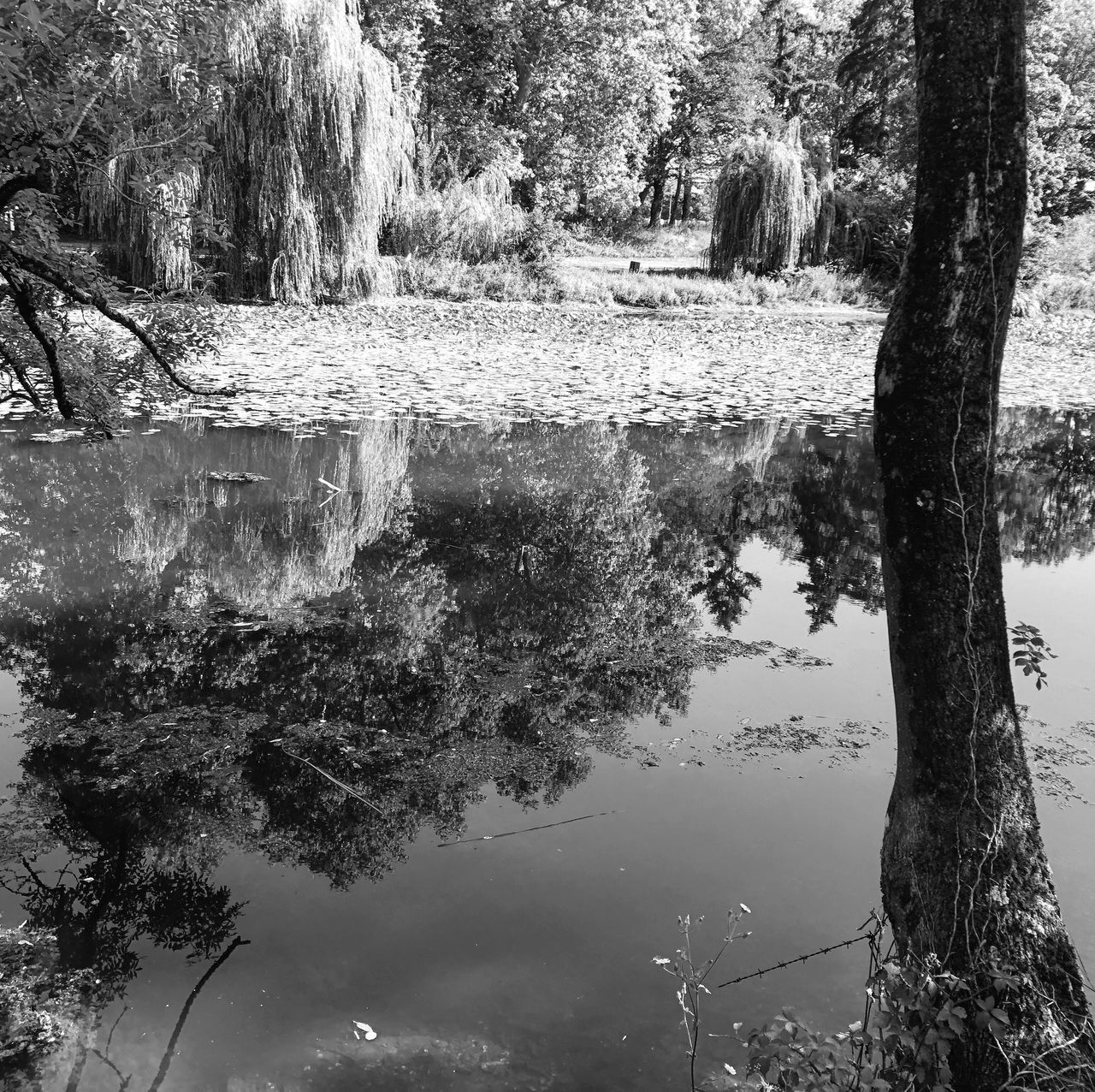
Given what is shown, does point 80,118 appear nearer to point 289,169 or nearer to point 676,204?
point 289,169

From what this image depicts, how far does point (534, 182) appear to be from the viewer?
3712cm

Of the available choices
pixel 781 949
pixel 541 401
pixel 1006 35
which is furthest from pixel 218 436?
pixel 1006 35

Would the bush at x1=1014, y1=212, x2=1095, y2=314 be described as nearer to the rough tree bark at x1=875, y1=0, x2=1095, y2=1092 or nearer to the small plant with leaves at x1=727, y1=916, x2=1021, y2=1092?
the rough tree bark at x1=875, y1=0, x2=1095, y2=1092

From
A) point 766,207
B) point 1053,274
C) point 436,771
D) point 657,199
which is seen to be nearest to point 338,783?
point 436,771

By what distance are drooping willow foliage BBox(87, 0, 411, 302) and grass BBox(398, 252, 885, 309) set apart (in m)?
2.73

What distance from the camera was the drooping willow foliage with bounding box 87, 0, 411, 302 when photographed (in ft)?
53.9

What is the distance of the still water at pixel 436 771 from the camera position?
10.5ft

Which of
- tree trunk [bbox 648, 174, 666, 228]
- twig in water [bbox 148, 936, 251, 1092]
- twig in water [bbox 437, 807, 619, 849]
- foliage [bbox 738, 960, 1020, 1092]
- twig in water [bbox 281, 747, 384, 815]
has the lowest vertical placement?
twig in water [bbox 148, 936, 251, 1092]

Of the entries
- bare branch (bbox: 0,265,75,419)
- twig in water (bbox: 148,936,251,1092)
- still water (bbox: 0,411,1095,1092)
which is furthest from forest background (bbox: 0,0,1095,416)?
twig in water (bbox: 148,936,251,1092)

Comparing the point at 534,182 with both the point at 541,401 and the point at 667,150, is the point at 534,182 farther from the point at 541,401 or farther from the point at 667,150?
the point at 541,401

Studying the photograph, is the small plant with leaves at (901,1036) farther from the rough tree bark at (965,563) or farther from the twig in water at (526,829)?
the twig in water at (526,829)

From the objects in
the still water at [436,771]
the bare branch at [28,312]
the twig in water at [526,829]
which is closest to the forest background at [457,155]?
the bare branch at [28,312]

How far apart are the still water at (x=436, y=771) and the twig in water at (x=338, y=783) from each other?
0.6 inches

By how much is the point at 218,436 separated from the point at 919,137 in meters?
8.60
